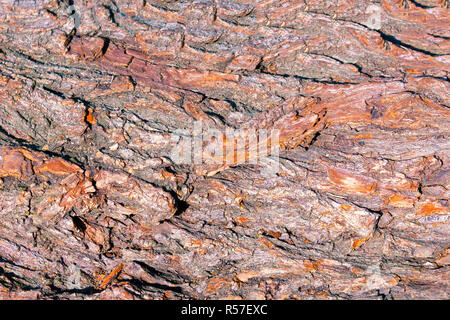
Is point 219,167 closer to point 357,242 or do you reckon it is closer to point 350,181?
point 350,181

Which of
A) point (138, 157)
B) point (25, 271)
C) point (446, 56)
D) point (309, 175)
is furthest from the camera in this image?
point (446, 56)

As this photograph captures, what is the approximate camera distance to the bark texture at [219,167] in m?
6.63

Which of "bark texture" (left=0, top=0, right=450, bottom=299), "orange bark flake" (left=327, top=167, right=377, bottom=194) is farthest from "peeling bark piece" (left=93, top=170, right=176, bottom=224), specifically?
"orange bark flake" (left=327, top=167, right=377, bottom=194)

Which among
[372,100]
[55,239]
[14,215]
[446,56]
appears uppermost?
[446,56]

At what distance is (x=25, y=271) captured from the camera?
6465 millimetres

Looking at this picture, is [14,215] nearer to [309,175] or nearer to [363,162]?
[309,175]

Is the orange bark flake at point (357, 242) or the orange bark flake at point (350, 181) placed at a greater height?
the orange bark flake at point (350, 181)

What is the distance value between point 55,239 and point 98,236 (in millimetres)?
825

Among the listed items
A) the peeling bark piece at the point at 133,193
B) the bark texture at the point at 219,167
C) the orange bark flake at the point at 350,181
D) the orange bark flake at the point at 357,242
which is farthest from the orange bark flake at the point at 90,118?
the orange bark flake at the point at 357,242

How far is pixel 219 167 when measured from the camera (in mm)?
7258

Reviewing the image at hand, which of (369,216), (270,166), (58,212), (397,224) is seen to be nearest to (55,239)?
(58,212)

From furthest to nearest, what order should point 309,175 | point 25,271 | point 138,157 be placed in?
point 309,175 < point 138,157 < point 25,271

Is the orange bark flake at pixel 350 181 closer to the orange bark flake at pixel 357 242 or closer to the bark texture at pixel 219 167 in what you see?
the bark texture at pixel 219 167

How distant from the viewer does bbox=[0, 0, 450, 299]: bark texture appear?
663 cm
